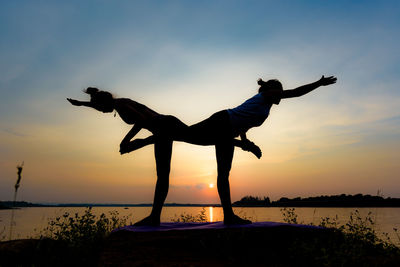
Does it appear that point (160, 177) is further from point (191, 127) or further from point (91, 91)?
point (91, 91)

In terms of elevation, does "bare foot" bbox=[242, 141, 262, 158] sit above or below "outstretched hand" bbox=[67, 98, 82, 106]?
below

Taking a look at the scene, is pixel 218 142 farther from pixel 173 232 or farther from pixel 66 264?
pixel 66 264

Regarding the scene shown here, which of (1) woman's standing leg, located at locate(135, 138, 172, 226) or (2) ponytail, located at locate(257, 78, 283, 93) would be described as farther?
(2) ponytail, located at locate(257, 78, 283, 93)

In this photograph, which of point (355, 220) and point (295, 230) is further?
point (355, 220)

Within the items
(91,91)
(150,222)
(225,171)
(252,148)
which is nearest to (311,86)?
(252,148)

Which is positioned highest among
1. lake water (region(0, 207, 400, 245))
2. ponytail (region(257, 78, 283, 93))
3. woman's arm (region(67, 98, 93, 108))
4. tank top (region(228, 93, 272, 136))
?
ponytail (region(257, 78, 283, 93))

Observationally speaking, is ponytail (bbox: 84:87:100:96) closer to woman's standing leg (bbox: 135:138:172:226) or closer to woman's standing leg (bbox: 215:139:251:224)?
woman's standing leg (bbox: 135:138:172:226)

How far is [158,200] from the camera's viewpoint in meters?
6.00

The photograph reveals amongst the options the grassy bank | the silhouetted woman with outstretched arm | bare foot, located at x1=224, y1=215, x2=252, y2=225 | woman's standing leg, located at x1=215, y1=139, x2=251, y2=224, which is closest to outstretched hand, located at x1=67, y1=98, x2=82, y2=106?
the silhouetted woman with outstretched arm

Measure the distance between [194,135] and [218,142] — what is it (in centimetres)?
53

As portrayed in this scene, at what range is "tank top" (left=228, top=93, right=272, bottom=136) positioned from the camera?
6035 millimetres

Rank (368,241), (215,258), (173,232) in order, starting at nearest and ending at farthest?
(215,258) < (173,232) < (368,241)

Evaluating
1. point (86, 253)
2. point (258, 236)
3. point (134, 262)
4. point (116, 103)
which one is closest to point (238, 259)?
point (258, 236)

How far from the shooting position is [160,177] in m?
6.06
